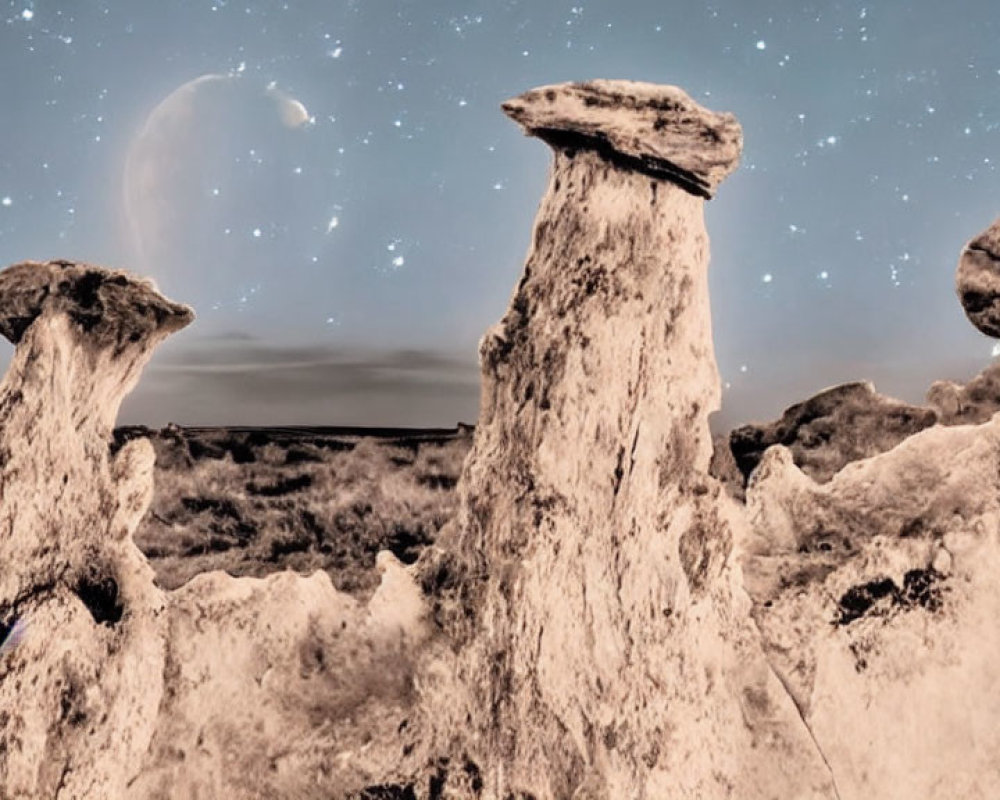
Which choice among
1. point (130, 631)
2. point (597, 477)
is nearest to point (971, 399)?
point (597, 477)

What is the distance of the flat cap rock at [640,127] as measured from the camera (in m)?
1.85

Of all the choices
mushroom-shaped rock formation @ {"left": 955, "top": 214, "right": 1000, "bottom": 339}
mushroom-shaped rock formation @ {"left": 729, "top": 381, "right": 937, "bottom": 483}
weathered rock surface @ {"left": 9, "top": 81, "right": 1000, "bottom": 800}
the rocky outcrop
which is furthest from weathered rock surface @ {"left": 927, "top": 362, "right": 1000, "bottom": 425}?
weathered rock surface @ {"left": 9, "top": 81, "right": 1000, "bottom": 800}

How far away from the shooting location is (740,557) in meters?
2.12

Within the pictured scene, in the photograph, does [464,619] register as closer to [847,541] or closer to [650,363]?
[650,363]

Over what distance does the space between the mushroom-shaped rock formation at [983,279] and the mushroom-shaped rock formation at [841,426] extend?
97cm

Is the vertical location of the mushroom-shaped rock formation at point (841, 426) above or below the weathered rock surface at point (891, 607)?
above

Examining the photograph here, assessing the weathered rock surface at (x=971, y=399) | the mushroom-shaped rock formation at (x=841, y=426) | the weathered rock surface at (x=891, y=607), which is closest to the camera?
the weathered rock surface at (x=891, y=607)

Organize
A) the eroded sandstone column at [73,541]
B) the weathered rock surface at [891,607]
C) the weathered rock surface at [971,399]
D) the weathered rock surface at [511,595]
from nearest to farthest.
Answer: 1. the eroded sandstone column at [73,541]
2. the weathered rock surface at [511,595]
3. the weathered rock surface at [891,607]
4. the weathered rock surface at [971,399]

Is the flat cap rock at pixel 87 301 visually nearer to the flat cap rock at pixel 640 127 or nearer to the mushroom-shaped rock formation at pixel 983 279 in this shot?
the flat cap rock at pixel 640 127

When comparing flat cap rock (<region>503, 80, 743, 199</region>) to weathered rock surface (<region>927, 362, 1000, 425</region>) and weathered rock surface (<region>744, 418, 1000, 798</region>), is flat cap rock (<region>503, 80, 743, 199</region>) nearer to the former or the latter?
weathered rock surface (<region>744, 418, 1000, 798</region>)

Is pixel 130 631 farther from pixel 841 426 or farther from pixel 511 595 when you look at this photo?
pixel 841 426

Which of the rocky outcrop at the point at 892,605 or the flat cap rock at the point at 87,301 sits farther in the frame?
the rocky outcrop at the point at 892,605

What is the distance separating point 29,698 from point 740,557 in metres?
1.57

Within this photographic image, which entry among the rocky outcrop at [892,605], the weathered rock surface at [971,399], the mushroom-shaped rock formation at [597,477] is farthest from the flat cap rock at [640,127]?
the weathered rock surface at [971,399]
